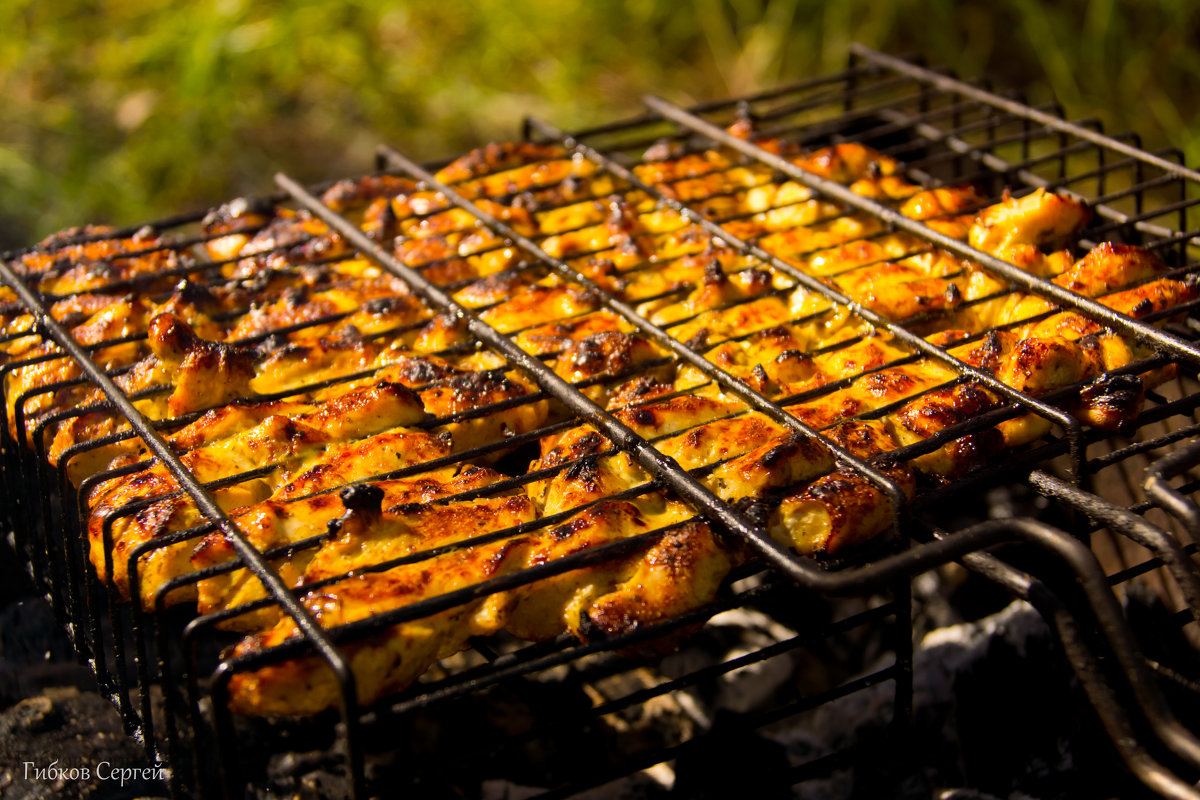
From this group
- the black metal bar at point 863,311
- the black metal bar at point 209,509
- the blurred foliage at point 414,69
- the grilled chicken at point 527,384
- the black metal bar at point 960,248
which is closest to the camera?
the black metal bar at point 209,509

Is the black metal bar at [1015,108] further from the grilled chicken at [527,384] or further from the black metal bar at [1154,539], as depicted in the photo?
the black metal bar at [1154,539]

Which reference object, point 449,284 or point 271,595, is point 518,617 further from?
point 449,284

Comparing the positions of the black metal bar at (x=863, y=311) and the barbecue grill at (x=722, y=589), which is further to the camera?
the black metal bar at (x=863, y=311)

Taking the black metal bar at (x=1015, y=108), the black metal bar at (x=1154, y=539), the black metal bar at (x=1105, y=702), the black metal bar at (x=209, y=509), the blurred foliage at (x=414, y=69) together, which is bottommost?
the black metal bar at (x=1105, y=702)

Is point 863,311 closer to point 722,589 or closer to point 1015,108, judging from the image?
point 722,589

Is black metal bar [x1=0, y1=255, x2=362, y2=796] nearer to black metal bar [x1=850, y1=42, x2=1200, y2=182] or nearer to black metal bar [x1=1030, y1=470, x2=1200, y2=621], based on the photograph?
black metal bar [x1=1030, y1=470, x2=1200, y2=621]

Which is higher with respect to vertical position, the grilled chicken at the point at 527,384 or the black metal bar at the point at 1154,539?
the grilled chicken at the point at 527,384

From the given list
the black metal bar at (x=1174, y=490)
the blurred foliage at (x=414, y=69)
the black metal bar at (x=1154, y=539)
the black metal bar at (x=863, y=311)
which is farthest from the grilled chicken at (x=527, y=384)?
the blurred foliage at (x=414, y=69)
